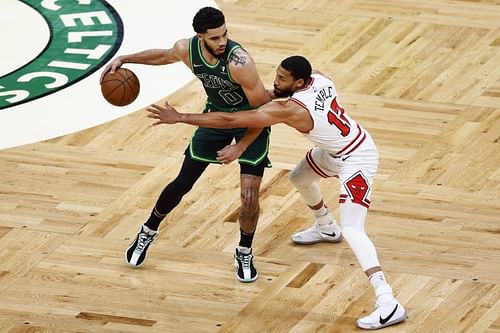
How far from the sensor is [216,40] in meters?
9.16

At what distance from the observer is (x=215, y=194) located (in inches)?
442

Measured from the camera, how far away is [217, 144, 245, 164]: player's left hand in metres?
9.18

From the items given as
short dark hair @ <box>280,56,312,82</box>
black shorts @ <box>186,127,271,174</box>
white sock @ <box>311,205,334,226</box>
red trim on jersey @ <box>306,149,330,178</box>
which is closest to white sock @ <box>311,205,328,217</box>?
white sock @ <box>311,205,334,226</box>

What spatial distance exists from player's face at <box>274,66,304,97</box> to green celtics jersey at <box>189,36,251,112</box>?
1.02ft

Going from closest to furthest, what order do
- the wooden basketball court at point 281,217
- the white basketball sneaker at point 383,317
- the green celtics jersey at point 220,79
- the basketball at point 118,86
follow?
the white basketball sneaker at point 383,317
the green celtics jersey at point 220,79
the wooden basketball court at point 281,217
the basketball at point 118,86

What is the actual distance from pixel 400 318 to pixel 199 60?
6.91 ft

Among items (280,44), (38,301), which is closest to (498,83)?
(280,44)

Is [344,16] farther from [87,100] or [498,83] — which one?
[87,100]

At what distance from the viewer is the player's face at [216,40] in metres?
9.12

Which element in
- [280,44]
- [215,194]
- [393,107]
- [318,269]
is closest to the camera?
[318,269]

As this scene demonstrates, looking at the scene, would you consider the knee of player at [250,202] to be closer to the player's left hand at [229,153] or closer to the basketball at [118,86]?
the player's left hand at [229,153]

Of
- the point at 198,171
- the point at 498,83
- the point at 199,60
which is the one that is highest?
the point at 199,60

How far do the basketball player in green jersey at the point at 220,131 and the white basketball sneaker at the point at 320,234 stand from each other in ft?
2.02

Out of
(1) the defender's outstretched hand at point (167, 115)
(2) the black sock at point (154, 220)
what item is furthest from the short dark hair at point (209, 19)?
(2) the black sock at point (154, 220)
